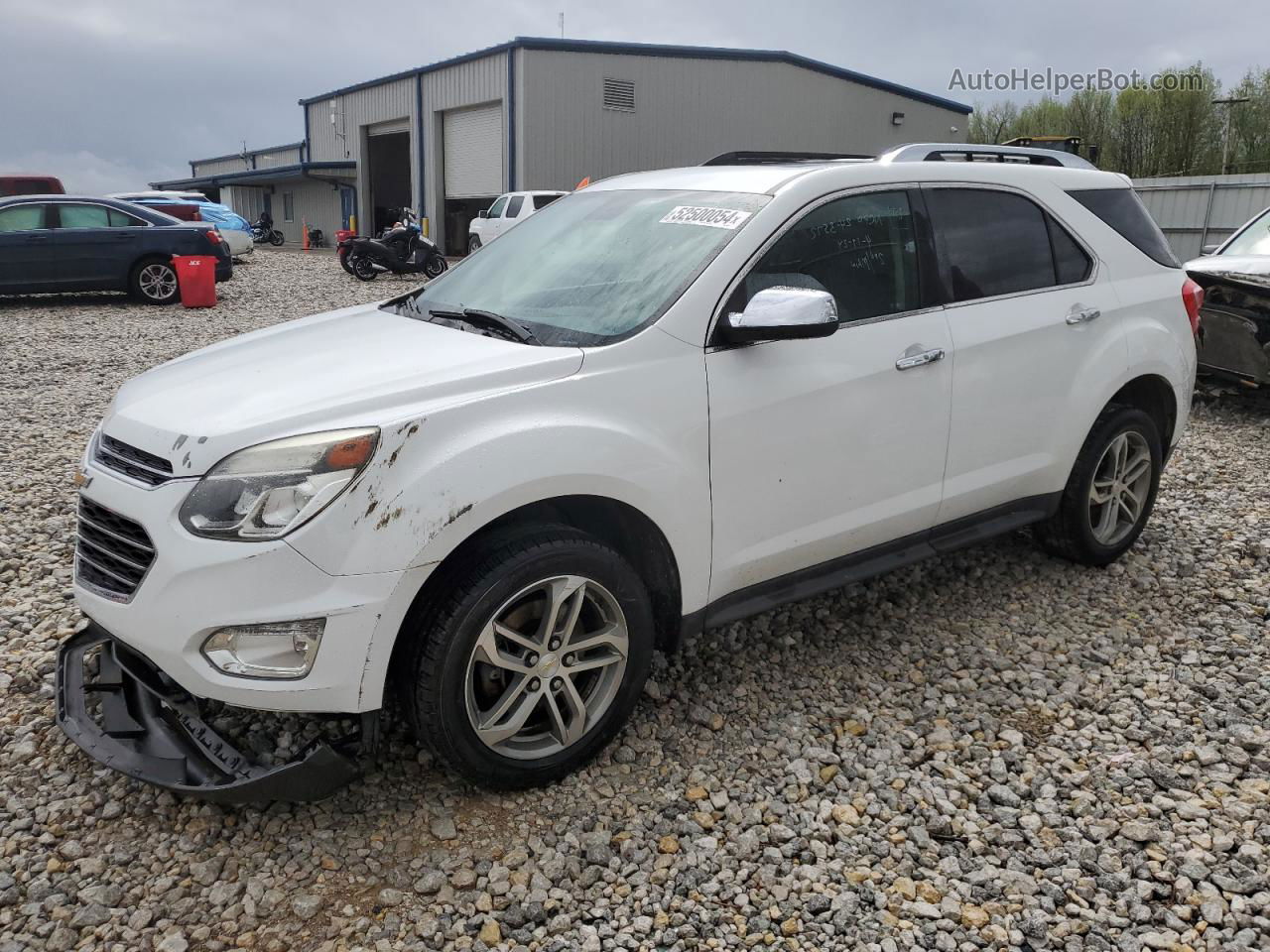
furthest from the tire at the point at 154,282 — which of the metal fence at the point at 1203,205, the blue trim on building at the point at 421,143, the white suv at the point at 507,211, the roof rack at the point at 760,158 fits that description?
the blue trim on building at the point at 421,143

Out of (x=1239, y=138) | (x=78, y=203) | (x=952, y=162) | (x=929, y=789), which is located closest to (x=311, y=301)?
(x=78, y=203)

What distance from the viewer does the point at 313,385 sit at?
2.82 meters

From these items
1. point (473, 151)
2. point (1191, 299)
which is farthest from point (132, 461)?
point (473, 151)

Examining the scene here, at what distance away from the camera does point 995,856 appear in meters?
2.78

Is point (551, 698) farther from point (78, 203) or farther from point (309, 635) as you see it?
point (78, 203)

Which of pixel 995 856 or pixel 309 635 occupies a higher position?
pixel 309 635

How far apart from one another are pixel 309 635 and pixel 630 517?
3.26ft

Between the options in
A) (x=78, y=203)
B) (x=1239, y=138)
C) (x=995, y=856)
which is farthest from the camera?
(x=1239, y=138)

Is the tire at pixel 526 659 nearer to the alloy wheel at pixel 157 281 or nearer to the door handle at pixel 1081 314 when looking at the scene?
the door handle at pixel 1081 314

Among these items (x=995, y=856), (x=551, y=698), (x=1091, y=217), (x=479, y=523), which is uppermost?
(x=1091, y=217)

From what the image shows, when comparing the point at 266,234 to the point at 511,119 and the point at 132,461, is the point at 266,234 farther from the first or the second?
the point at 132,461

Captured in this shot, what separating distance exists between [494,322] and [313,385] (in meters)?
0.66

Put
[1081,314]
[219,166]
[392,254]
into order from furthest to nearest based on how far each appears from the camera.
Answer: [219,166], [392,254], [1081,314]

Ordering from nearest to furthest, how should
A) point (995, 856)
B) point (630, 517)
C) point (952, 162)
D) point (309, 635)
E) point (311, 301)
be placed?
point (309, 635), point (995, 856), point (630, 517), point (952, 162), point (311, 301)
